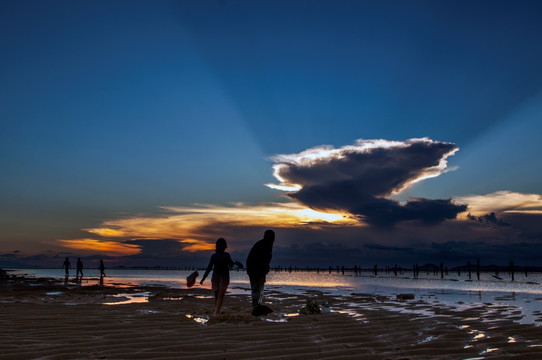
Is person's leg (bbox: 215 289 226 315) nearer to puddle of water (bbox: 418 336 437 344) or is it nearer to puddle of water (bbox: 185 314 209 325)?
puddle of water (bbox: 185 314 209 325)

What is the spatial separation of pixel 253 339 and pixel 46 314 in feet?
18.2

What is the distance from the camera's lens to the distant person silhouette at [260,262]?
10.4 meters

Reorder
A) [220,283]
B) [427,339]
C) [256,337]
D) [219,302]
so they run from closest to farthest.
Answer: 1. [256,337]
2. [427,339]
3. [219,302]
4. [220,283]

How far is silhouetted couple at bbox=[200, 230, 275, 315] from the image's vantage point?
10023 mm

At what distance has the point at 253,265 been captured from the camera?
412 inches

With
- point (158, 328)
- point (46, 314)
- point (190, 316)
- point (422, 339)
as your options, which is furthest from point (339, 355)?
point (46, 314)

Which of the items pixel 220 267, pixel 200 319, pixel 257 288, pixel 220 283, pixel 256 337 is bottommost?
pixel 200 319

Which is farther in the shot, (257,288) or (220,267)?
(257,288)

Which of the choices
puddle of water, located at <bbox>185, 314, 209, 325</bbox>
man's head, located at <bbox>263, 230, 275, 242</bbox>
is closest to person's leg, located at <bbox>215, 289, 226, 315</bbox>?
puddle of water, located at <bbox>185, 314, 209, 325</bbox>

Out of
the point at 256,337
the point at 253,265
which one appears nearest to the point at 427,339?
the point at 256,337

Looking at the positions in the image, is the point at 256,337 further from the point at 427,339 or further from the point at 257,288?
the point at 257,288

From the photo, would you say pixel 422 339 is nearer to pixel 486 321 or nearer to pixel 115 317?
pixel 486 321

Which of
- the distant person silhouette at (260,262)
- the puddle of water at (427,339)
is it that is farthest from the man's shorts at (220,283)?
the puddle of water at (427,339)

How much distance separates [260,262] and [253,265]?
205 millimetres
